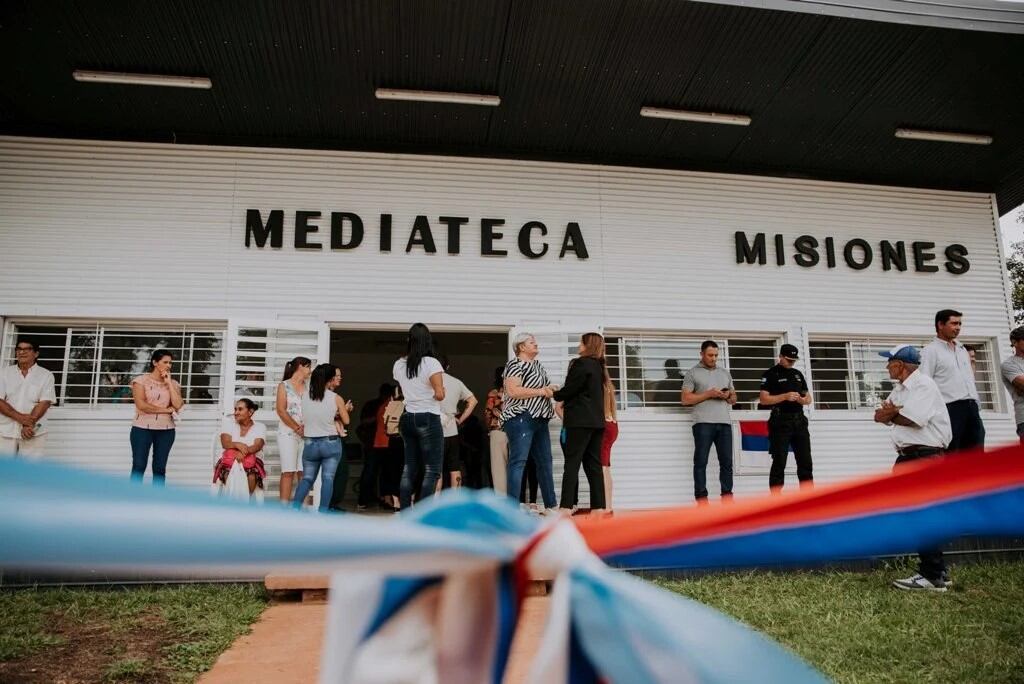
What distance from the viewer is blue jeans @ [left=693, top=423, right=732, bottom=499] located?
24.3ft

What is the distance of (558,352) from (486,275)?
1246mm

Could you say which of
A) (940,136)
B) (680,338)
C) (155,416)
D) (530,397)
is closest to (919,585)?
(530,397)

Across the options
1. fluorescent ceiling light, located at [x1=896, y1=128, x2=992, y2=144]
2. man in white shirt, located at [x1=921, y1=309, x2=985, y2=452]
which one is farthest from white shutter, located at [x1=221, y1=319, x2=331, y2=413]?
fluorescent ceiling light, located at [x1=896, y1=128, x2=992, y2=144]

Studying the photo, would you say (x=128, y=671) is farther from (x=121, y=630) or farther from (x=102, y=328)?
(x=102, y=328)

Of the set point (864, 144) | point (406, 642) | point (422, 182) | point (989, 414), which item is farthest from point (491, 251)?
point (406, 642)

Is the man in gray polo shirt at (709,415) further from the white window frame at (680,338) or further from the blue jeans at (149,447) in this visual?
the blue jeans at (149,447)

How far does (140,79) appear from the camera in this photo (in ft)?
21.4

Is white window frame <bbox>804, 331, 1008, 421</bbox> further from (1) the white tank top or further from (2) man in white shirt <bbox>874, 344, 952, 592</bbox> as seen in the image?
(1) the white tank top

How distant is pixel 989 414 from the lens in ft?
28.4

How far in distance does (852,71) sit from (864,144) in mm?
1694

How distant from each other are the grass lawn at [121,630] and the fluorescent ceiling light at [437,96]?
4710 millimetres

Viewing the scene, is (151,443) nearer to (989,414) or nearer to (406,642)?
(406,642)

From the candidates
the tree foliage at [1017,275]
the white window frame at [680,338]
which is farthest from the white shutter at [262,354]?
the tree foliage at [1017,275]

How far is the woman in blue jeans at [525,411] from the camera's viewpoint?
616 centimetres
